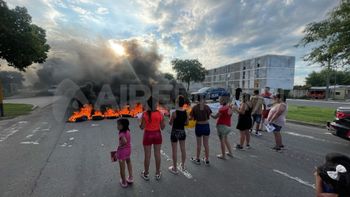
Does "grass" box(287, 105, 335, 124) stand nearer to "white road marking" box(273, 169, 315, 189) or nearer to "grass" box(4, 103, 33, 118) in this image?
"white road marking" box(273, 169, 315, 189)

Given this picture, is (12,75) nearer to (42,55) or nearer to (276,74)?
(42,55)

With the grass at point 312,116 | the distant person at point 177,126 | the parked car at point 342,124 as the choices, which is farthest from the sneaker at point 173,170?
the grass at point 312,116

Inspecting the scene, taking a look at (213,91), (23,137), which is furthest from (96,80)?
(213,91)

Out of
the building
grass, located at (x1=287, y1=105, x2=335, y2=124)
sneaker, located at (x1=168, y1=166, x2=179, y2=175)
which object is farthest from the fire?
the building

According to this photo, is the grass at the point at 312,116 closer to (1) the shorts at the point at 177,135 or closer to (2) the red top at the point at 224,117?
(2) the red top at the point at 224,117

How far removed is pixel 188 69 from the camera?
51125mm

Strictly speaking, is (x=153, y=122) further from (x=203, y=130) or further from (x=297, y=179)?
(x=297, y=179)

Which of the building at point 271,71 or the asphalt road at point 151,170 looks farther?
the building at point 271,71

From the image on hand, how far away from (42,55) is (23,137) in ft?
47.2

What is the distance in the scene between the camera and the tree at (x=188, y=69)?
167ft

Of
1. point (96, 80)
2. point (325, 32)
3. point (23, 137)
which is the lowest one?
point (23, 137)

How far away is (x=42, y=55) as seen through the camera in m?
20.3

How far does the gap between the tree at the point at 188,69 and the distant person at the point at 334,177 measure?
49.4m

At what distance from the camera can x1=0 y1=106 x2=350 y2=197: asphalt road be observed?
3.95 metres
